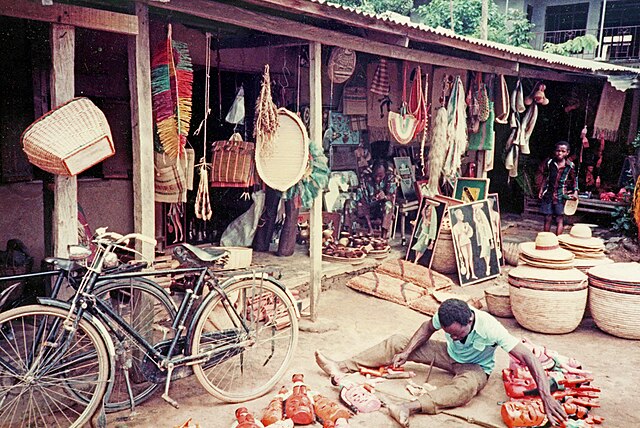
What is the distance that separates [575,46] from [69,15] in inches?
768

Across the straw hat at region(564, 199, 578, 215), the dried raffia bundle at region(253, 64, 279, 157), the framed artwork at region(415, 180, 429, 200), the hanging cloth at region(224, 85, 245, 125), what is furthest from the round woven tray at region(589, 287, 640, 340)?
the straw hat at region(564, 199, 578, 215)

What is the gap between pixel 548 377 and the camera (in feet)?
15.1

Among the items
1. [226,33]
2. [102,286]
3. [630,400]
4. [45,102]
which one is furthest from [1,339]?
[630,400]

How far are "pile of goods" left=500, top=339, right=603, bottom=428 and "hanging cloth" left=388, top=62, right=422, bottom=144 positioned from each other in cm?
422

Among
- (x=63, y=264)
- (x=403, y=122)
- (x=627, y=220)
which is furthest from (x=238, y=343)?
(x=627, y=220)

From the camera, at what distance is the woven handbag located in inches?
254

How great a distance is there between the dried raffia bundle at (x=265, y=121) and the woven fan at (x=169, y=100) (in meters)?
0.82

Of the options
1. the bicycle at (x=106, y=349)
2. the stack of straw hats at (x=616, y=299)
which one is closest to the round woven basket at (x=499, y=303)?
the stack of straw hats at (x=616, y=299)

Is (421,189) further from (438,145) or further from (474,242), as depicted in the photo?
(474,242)

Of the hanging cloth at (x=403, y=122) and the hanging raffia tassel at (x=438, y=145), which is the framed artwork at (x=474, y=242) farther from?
the hanging cloth at (x=403, y=122)

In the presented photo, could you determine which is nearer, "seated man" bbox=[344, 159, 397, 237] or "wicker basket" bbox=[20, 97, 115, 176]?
"wicker basket" bbox=[20, 97, 115, 176]

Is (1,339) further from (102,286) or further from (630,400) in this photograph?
(630,400)

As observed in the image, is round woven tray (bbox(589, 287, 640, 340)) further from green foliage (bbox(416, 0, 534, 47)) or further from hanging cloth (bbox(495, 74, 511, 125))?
green foliage (bbox(416, 0, 534, 47))

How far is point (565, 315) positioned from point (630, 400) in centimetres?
154
